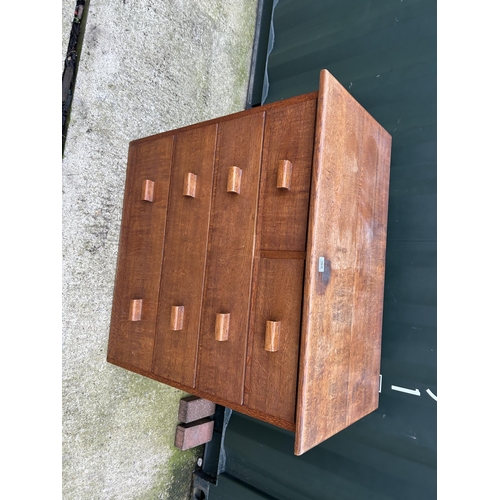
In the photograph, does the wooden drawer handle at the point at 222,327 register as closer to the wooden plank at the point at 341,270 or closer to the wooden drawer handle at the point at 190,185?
the wooden plank at the point at 341,270

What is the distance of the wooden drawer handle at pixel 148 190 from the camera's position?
2098mm

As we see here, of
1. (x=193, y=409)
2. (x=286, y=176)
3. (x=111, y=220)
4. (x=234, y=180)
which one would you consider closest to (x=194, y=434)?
(x=193, y=409)

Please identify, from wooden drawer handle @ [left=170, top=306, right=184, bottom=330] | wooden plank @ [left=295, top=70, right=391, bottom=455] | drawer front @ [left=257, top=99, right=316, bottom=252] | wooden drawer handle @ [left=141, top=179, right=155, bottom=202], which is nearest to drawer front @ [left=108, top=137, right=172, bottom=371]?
wooden drawer handle @ [left=141, top=179, right=155, bottom=202]

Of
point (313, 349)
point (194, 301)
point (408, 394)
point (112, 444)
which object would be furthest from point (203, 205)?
point (112, 444)

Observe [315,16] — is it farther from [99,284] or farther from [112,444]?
[112,444]

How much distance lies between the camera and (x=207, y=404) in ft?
8.88

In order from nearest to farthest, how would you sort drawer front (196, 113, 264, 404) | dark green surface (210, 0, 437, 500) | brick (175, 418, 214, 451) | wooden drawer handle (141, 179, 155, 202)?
drawer front (196, 113, 264, 404) < dark green surface (210, 0, 437, 500) < wooden drawer handle (141, 179, 155, 202) < brick (175, 418, 214, 451)

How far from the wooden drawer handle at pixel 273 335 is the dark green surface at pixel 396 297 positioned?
841 millimetres

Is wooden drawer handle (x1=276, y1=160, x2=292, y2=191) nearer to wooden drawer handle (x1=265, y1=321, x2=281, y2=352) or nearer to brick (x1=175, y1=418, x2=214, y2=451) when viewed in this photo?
wooden drawer handle (x1=265, y1=321, x2=281, y2=352)

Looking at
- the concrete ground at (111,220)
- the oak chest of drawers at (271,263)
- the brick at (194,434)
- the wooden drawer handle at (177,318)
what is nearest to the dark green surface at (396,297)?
the oak chest of drawers at (271,263)

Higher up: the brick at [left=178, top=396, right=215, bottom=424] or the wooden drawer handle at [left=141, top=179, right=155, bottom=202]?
the wooden drawer handle at [left=141, top=179, right=155, bottom=202]

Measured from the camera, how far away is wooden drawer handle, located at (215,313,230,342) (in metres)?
1.63

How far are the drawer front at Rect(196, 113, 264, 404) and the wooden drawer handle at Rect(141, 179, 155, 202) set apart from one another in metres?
0.47

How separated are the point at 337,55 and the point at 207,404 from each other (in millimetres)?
2319
